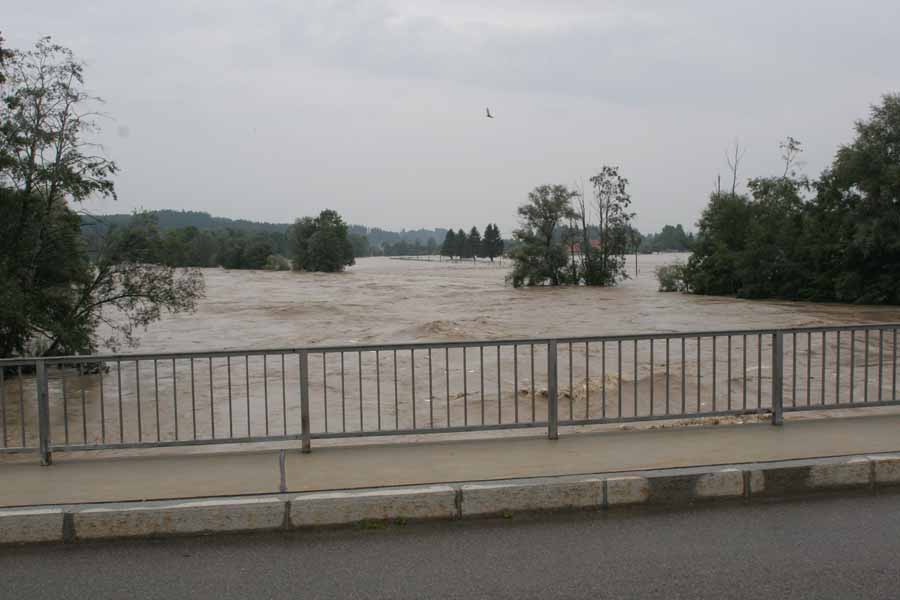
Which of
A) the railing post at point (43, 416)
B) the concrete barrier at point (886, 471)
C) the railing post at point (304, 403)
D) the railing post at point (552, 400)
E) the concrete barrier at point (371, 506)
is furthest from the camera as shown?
the railing post at point (552, 400)

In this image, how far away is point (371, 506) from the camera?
579cm

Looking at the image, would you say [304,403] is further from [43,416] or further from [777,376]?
[777,376]

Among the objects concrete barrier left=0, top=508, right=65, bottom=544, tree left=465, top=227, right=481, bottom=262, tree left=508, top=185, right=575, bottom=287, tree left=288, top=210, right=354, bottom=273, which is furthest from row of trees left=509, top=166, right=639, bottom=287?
tree left=465, top=227, right=481, bottom=262

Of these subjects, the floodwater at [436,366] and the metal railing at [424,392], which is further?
the metal railing at [424,392]

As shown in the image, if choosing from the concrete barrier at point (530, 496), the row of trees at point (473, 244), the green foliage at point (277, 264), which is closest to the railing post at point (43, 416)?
the concrete barrier at point (530, 496)

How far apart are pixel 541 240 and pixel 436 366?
1837 inches

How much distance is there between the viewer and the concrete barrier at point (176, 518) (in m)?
5.55

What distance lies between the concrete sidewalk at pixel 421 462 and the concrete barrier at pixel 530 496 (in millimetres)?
336

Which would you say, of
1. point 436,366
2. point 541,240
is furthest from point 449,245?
point 436,366

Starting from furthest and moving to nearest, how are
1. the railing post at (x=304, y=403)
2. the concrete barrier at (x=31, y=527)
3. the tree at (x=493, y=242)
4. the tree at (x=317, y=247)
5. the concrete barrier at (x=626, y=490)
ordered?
1. the tree at (x=493, y=242)
2. the tree at (x=317, y=247)
3. the railing post at (x=304, y=403)
4. the concrete barrier at (x=626, y=490)
5. the concrete barrier at (x=31, y=527)

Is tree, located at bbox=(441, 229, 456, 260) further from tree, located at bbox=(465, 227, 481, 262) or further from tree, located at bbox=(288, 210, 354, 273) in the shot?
tree, located at bbox=(288, 210, 354, 273)

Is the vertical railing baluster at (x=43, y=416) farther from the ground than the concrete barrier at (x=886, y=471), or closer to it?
farther from the ground

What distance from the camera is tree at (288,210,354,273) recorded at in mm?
95250

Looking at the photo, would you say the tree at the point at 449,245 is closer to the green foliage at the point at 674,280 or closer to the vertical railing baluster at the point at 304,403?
the green foliage at the point at 674,280
